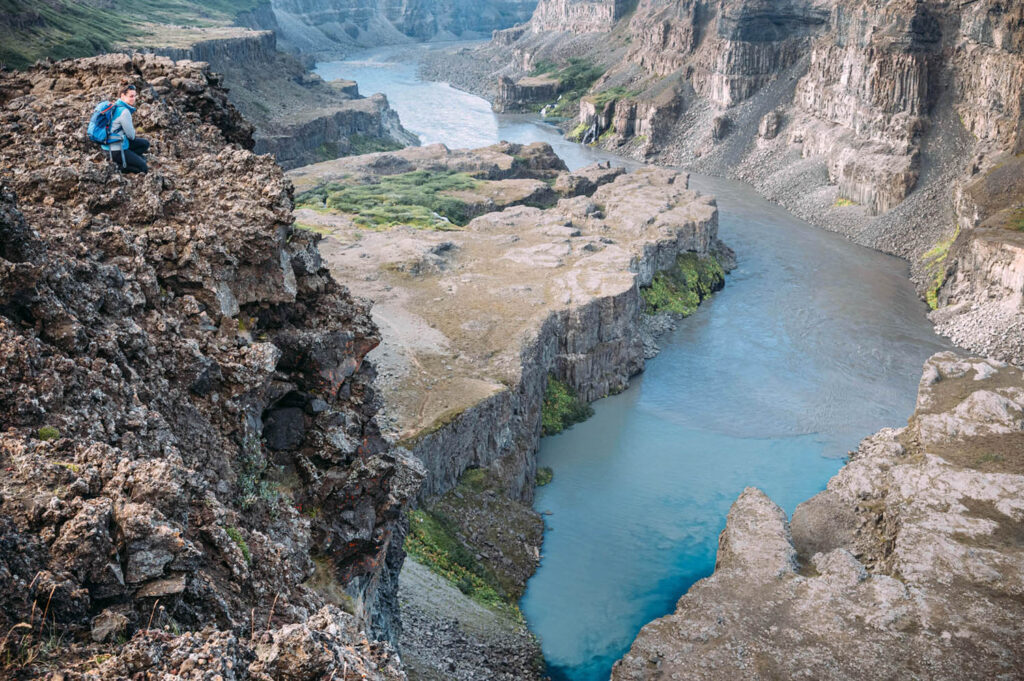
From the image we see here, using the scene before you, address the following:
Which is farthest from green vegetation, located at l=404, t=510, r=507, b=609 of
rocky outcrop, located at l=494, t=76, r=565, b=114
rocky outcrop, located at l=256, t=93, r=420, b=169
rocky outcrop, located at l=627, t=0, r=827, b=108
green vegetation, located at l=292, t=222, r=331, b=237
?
rocky outcrop, located at l=494, t=76, r=565, b=114

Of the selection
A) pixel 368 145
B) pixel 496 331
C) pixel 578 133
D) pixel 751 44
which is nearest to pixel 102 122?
pixel 496 331

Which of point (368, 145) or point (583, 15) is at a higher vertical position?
point (583, 15)

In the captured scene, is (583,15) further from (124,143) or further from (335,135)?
(124,143)

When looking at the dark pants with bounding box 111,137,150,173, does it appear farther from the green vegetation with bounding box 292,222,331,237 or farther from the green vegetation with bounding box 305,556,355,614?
the green vegetation with bounding box 292,222,331,237

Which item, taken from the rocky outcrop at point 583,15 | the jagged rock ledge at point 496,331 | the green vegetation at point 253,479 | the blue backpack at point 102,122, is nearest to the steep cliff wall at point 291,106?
the jagged rock ledge at point 496,331

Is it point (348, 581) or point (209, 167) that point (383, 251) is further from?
point (348, 581)
